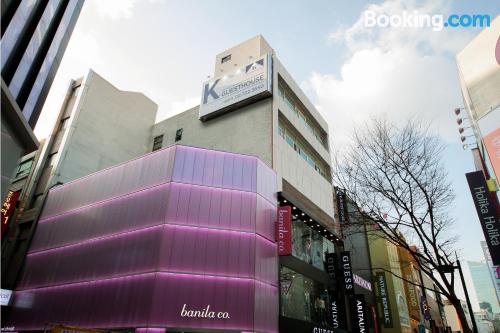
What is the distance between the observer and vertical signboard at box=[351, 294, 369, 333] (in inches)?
994

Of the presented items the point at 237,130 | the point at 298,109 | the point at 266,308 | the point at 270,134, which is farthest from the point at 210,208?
the point at 298,109

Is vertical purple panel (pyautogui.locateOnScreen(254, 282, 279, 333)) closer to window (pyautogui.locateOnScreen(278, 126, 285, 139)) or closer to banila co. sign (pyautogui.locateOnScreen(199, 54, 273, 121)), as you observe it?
window (pyautogui.locateOnScreen(278, 126, 285, 139))

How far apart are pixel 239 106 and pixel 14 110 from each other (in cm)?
1846

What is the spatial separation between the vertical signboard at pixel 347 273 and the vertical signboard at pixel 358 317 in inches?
33.4

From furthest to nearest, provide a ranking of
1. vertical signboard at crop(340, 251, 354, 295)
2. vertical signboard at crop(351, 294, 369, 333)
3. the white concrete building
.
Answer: the white concrete building → vertical signboard at crop(340, 251, 354, 295) → vertical signboard at crop(351, 294, 369, 333)

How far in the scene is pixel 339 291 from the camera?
26.1 metres

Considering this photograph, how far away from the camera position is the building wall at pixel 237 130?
83.0 ft

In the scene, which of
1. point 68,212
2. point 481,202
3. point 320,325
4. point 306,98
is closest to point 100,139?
point 68,212

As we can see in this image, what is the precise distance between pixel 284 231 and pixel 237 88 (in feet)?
42.8

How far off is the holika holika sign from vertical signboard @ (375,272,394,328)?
23.9 metres

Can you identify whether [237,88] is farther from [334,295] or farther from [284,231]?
[334,295]

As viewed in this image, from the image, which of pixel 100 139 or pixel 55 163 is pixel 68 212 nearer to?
pixel 55 163

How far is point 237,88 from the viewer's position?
2841cm

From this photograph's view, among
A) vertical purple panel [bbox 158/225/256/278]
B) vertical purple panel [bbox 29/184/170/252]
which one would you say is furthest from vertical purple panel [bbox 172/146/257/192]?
vertical purple panel [bbox 158/225/256/278]
